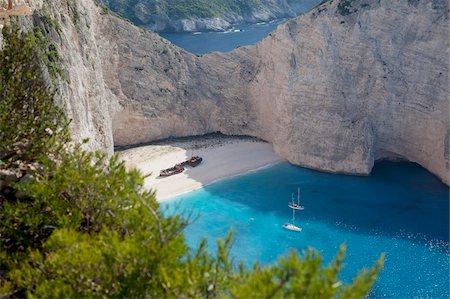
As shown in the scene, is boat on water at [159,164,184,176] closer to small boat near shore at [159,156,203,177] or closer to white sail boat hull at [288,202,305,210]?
small boat near shore at [159,156,203,177]

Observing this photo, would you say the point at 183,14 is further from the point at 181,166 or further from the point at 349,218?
the point at 349,218

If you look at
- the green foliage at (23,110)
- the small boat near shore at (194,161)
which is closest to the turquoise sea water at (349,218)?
the small boat near shore at (194,161)

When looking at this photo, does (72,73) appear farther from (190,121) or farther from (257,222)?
(190,121)

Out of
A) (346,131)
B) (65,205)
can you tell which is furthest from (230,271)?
(346,131)

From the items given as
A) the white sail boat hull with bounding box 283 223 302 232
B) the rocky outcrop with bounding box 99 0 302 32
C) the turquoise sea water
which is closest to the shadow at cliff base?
the turquoise sea water

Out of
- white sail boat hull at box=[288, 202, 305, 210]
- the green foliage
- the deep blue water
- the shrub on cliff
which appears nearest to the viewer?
the shrub on cliff
